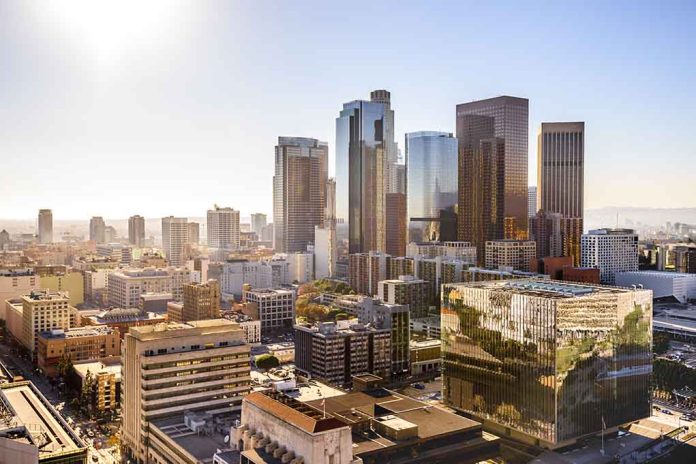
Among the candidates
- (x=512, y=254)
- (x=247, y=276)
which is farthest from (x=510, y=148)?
(x=247, y=276)

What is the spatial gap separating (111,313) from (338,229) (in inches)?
1652

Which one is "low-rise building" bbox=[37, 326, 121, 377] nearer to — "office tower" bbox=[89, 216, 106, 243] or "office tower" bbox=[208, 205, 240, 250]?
"office tower" bbox=[208, 205, 240, 250]

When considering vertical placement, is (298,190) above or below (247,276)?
above

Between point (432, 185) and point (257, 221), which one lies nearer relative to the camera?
point (432, 185)

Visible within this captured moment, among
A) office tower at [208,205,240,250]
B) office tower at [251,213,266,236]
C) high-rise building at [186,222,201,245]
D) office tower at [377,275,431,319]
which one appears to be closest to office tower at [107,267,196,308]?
office tower at [377,275,431,319]

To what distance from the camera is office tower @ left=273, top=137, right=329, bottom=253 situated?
8188 cm

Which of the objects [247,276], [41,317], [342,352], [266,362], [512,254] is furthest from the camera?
[247,276]

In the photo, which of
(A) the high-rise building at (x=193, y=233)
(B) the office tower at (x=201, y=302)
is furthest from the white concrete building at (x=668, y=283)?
(A) the high-rise building at (x=193, y=233)

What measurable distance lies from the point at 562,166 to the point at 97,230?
64.7 meters

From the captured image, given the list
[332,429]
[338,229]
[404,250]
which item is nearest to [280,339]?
[332,429]

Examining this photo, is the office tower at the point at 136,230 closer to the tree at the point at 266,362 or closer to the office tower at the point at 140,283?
the office tower at the point at 140,283

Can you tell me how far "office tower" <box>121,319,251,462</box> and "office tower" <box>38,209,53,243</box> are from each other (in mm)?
64472

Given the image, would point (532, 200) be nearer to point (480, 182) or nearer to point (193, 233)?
point (480, 182)

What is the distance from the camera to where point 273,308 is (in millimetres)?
43500
